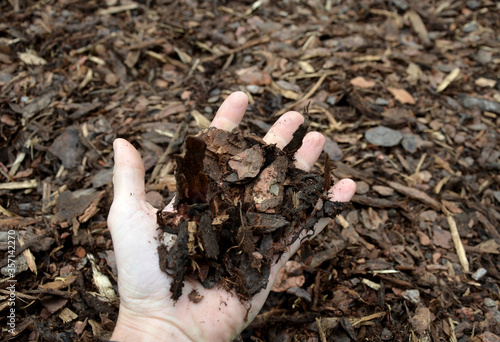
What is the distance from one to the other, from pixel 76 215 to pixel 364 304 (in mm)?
2387

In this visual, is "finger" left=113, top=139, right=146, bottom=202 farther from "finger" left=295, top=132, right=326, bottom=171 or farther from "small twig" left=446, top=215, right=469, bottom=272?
"small twig" left=446, top=215, right=469, bottom=272

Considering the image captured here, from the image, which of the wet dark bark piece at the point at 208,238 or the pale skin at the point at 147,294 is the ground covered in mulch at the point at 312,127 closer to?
the pale skin at the point at 147,294

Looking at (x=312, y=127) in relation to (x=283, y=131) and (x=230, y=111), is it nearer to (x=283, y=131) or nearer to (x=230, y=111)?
(x=283, y=131)

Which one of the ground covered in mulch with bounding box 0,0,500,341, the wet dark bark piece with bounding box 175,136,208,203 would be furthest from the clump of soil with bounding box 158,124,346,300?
the ground covered in mulch with bounding box 0,0,500,341

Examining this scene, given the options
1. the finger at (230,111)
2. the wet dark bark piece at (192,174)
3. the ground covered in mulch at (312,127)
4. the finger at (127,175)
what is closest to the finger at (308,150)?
the finger at (230,111)

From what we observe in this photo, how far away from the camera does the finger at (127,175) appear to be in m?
2.28

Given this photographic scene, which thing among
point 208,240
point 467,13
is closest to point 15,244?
point 208,240

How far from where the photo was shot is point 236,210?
234 cm

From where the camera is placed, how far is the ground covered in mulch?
2707 millimetres

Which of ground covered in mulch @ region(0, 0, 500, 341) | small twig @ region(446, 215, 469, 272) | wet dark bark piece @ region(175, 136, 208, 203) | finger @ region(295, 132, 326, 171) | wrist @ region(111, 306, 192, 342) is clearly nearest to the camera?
wrist @ region(111, 306, 192, 342)

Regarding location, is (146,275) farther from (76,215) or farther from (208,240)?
(76,215)

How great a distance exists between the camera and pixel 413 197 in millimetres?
3398

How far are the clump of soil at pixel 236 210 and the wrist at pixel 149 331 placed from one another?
0.59 feet

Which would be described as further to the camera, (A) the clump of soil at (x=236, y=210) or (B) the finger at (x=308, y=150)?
(B) the finger at (x=308, y=150)
